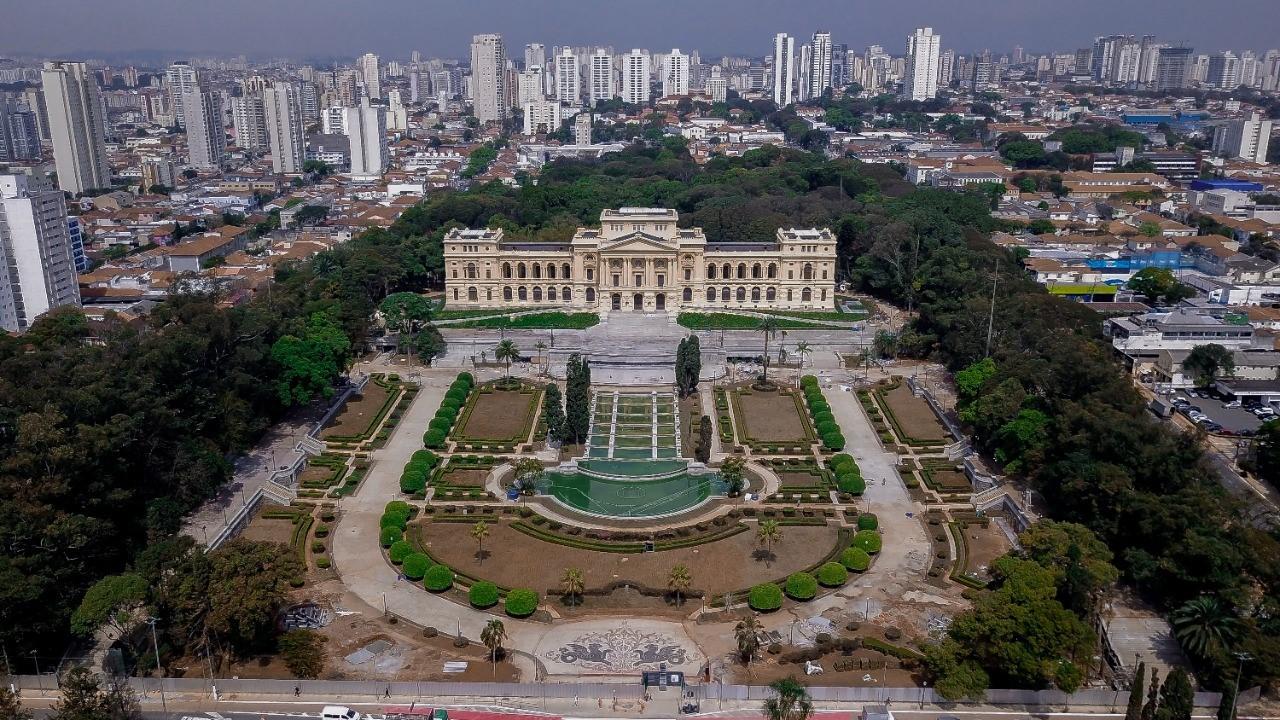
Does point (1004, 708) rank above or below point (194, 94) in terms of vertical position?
below

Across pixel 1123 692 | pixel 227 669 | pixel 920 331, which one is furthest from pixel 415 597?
pixel 920 331

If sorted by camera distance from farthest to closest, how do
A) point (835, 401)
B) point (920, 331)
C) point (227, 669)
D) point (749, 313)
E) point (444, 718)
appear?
point (749, 313) → point (920, 331) → point (835, 401) → point (227, 669) → point (444, 718)

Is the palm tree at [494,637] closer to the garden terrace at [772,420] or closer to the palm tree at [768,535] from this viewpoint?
the palm tree at [768,535]

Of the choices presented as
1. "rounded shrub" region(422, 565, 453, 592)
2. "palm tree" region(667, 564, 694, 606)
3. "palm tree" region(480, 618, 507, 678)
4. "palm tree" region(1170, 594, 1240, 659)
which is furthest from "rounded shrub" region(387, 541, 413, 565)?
"palm tree" region(1170, 594, 1240, 659)

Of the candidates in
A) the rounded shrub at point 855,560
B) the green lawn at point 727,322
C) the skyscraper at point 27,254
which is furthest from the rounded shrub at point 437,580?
the skyscraper at point 27,254

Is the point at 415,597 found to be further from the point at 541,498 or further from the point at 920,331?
the point at 920,331

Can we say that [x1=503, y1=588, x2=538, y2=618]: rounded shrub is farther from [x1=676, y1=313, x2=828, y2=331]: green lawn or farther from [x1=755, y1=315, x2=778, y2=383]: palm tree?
[x1=676, y1=313, x2=828, y2=331]: green lawn
